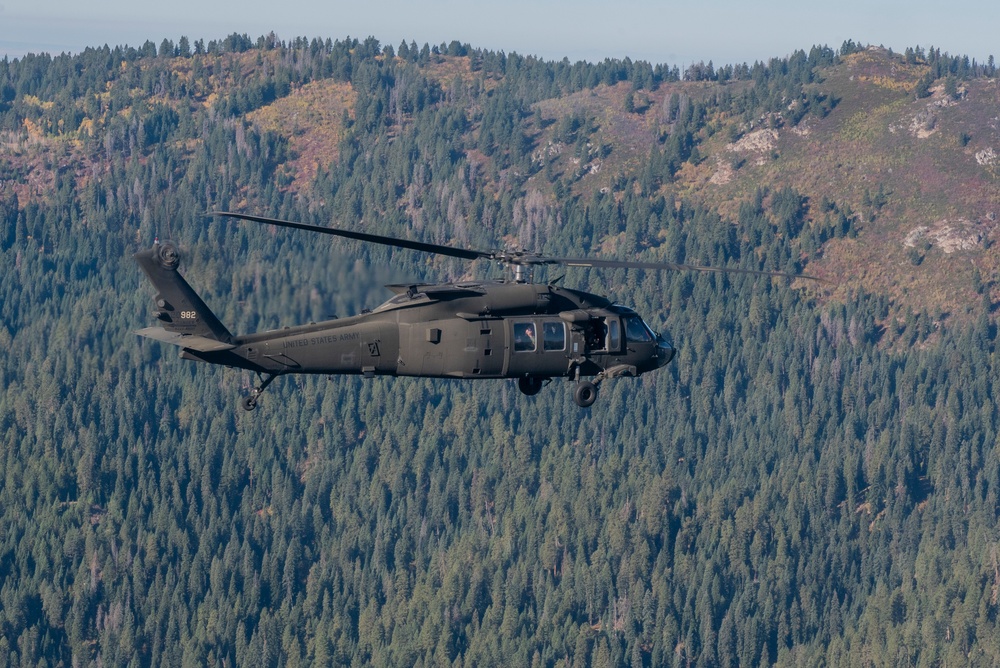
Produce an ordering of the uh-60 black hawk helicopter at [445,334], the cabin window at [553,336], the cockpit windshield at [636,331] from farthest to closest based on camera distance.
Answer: the cockpit windshield at [636,331] < the cabin window at [553,336] < the uh-60 black hawk helicopter at [445,334]

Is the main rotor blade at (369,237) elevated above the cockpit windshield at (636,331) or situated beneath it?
elevated above

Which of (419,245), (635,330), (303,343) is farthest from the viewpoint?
(635,330)

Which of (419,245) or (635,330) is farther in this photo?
(635,330)

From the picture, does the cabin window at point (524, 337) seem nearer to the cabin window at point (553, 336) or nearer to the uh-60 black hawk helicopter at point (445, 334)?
the uh-60 black hawk helicopter at point (445, 334)

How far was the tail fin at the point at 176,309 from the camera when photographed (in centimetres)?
8231

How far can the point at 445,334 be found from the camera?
87.2m

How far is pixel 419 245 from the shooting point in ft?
261

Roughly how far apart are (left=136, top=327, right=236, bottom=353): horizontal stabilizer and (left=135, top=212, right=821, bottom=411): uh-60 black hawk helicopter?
6cm

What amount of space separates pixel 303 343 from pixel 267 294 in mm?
8812

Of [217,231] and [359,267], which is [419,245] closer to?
[359,267]

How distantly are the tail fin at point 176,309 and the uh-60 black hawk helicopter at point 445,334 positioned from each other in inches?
1.7

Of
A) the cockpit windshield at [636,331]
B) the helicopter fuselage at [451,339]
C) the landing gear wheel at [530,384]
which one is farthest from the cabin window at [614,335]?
the landing gear wheel at [530,384]

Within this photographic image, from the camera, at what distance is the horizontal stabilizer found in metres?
83.4

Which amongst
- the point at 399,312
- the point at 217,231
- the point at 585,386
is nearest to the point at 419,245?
the point at 399,312
